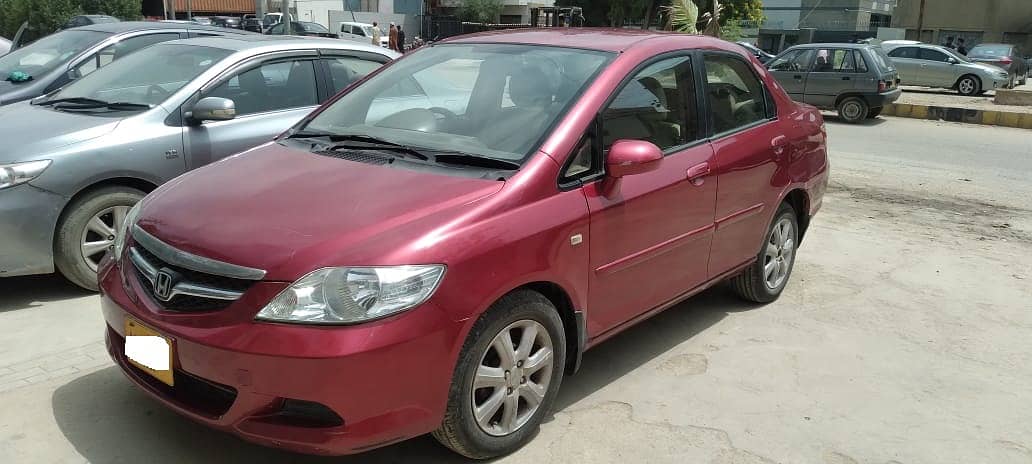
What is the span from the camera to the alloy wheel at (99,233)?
15.7 ft

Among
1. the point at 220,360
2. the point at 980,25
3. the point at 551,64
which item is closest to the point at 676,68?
the point at 551,64

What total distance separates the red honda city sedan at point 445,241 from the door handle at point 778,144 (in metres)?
0.12

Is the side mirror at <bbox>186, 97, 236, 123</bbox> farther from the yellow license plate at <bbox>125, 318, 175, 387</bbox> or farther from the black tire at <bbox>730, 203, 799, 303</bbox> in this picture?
the black tire at <bbox>730, 203, 799, 303</bbox>

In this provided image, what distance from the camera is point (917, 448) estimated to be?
345cm

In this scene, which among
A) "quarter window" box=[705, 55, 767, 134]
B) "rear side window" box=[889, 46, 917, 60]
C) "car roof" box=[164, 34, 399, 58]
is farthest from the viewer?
"rear side window" box=[889, 46, 917, 60]

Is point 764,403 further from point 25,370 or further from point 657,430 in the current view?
point 25,370

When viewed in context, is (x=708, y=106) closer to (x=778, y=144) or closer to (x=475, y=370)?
(x=778, y=144)

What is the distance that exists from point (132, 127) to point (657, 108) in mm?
3220

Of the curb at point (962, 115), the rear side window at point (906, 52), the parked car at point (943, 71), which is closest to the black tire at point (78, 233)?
the curb at point (962, 115)

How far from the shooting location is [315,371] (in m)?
2.57

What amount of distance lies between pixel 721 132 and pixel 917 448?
1795mm

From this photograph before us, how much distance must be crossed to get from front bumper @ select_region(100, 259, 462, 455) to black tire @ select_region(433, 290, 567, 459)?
0.24ft

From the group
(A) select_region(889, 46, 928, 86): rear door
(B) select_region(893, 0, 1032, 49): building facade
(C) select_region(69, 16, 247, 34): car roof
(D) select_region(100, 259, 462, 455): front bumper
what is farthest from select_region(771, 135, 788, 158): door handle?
(B) select_region(893, 0, 1032, 49): building facade

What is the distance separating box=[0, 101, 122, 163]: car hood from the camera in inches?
180
